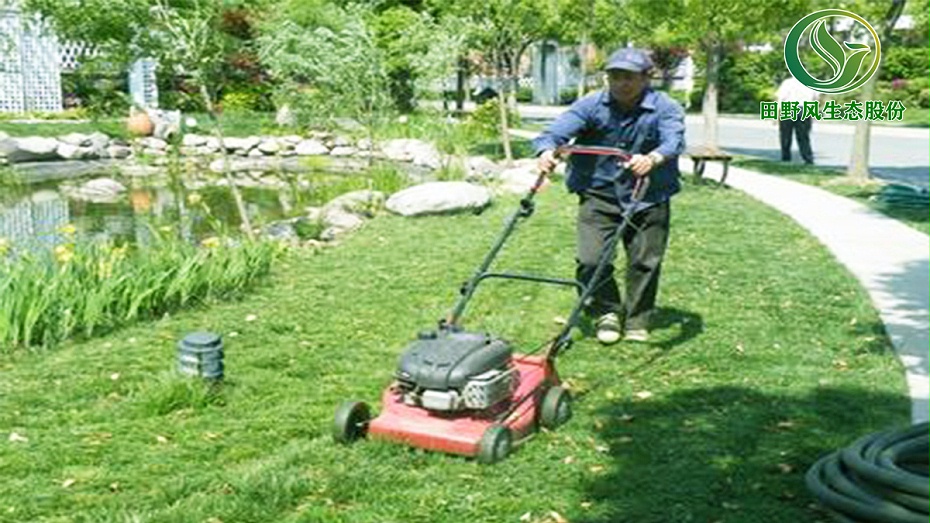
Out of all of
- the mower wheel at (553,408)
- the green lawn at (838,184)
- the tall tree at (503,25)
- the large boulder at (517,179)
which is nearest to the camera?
the mower wheel at (553,408)

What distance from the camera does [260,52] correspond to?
1994 cm

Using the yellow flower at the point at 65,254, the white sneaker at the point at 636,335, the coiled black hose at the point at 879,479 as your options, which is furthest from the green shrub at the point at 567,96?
the coiled black hose at the point at 879,479

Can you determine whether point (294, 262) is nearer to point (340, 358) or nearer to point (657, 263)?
point (340, 358)

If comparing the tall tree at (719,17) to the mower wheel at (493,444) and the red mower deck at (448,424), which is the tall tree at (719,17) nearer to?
the red mower deck at (448,424)

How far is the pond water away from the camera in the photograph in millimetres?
12758

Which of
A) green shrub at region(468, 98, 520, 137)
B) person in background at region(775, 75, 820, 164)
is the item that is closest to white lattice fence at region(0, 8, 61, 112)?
green shrub at region(468, 98, 520, 137)

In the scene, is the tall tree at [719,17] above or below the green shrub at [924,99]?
above

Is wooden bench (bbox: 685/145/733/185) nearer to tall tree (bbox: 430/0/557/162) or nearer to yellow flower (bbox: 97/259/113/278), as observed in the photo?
tall tree (bbox: 430/0/557/162)

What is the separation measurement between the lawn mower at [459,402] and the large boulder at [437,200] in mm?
7384

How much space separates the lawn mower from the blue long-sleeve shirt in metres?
1.54

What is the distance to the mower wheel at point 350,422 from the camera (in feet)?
15.4

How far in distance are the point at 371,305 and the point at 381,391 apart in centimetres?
207

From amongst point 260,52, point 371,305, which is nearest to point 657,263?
point 371,305

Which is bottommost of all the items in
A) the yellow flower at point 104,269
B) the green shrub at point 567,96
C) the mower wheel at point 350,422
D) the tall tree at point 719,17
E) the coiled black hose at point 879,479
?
the mower wheel at point 350,422
